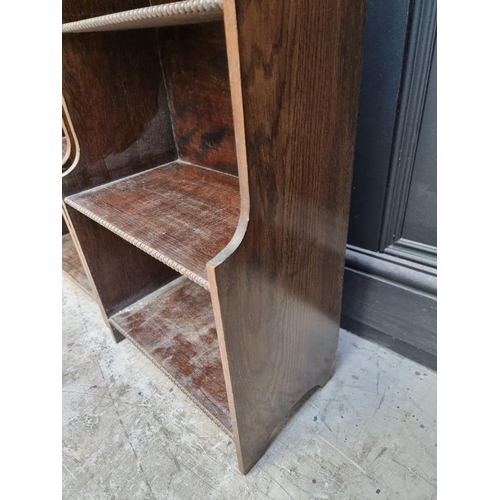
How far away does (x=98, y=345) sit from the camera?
3.88 feet

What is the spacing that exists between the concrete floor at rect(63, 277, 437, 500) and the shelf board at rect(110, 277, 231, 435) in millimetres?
115

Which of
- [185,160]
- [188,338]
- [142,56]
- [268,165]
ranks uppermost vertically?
[142,56]

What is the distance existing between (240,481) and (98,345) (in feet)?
2.13

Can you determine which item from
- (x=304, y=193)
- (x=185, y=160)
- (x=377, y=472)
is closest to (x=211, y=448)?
(x=377, y=472)

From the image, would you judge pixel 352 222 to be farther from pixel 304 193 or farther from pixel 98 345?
pixel 98 345

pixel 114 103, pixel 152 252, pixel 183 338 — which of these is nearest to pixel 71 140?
pixel 114 103

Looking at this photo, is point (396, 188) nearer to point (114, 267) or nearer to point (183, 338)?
point (183, 338)

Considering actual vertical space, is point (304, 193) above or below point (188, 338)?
above

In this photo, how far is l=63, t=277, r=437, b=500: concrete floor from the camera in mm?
781

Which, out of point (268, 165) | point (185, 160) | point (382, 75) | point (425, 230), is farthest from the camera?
point (185, 160)

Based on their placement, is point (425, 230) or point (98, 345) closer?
point (425, 230)

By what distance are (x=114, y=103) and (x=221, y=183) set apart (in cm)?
34

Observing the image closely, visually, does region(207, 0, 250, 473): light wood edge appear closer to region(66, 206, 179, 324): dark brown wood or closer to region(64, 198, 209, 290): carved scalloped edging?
region(64, 198, 209, 290): carved scalloped edging

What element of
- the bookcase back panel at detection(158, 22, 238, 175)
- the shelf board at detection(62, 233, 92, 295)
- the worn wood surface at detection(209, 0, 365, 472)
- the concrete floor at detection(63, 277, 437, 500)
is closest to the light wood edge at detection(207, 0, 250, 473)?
the worn wood surface at detection(209, 0, 365, 472)
